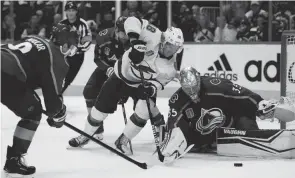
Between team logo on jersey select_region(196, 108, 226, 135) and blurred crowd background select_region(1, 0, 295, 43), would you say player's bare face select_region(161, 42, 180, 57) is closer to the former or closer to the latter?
team logo on jersey select_region(196, 108, 226, 135)

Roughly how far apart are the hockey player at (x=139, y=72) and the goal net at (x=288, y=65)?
3.36 ft

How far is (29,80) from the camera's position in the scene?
9.83ft

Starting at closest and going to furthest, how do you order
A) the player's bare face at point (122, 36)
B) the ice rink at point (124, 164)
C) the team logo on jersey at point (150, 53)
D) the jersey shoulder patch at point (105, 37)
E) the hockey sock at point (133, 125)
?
the ice rink at point (124, 164), the team logo on jersey at point (150, 53), the hockey sock at point (133, 125), the player's bare face at point (122, 36), the jersey shoulder patch at point (105, 37)

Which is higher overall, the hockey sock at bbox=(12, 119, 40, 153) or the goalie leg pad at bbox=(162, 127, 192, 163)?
the hockey sock at bbox=(12, 119, 40, 153)

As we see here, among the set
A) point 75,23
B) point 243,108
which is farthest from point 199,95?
point 75,23

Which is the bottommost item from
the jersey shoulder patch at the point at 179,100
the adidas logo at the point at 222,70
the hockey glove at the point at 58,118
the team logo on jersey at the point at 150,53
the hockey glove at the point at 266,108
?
the adidas logo at the point at 222,70

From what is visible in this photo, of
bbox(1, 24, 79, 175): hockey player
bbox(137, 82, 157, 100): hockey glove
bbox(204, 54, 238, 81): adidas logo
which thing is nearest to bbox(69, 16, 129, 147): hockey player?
bbox(137, 82, 157, 100): hockey glove

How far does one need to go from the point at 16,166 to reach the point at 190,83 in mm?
1143

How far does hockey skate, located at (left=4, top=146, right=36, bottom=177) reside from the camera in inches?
120

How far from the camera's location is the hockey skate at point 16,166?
10.0 feet

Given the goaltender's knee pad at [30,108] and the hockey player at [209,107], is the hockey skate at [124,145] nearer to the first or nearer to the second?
the hockey player at [209,107]

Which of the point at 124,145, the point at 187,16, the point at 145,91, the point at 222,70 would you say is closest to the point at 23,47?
the point at 145,91

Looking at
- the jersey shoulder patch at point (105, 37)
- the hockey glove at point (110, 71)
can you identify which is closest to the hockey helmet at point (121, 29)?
the jersey shoulder patch at point (105, 37)

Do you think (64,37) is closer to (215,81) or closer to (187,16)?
(215,81)
